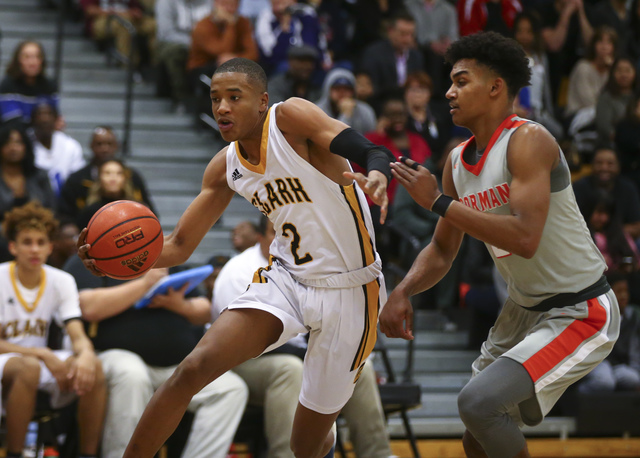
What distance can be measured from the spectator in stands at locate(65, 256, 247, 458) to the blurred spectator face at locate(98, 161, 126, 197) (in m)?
0.97

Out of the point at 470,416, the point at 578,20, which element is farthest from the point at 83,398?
the point at 578,20

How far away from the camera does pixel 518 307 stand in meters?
4.80

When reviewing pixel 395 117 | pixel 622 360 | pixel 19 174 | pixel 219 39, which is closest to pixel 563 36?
pixel 395 117

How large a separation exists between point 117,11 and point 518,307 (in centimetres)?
779

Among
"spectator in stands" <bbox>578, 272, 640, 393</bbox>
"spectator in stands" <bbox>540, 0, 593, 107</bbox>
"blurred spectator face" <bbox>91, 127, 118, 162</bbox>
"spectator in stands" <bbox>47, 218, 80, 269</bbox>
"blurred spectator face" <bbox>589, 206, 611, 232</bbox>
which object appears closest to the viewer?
"spectator in stands" <bbox>47, 218, 80, 269</bbox>

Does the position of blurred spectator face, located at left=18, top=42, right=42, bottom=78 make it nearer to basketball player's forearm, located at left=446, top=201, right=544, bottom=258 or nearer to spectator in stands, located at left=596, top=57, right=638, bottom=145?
basketball player's forearm, located at left=446, top=201, right=544, bottom=258

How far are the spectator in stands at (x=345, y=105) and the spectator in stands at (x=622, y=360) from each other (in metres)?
2.84

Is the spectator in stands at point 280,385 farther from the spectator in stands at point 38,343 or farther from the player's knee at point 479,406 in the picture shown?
the player's knee at point 479,406

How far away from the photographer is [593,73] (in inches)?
457

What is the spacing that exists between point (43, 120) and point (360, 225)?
484 centimetres

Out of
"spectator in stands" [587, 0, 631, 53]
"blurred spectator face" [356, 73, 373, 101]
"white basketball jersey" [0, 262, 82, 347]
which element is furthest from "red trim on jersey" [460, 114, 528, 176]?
"spectator in stands" [587, 0, 631, 53]

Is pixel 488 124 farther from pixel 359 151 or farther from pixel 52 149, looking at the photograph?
pixel 52 149

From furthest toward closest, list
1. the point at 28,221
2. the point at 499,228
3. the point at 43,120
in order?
the point at 43,120
the point at 28,221
the point at 499,228

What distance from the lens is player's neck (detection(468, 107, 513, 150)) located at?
468 centimetres
